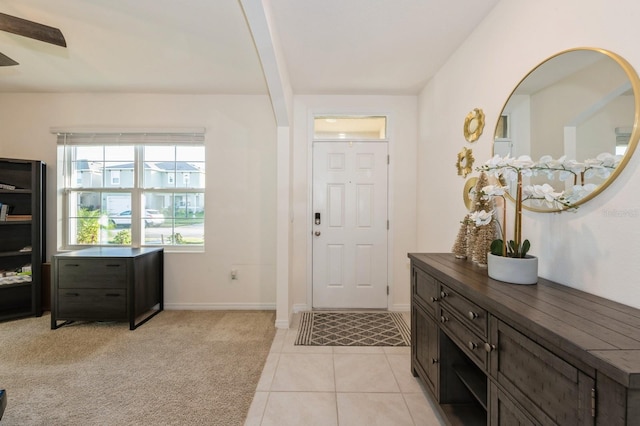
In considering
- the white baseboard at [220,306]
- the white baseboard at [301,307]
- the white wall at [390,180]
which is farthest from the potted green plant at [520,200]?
the white baseboard at [220,306]

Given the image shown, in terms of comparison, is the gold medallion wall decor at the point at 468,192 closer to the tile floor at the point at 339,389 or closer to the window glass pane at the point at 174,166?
the tile floor at the point at 339,389

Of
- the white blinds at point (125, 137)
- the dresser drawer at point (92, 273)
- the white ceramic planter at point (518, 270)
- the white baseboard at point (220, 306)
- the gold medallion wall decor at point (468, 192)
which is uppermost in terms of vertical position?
the white blinds at point (125, 137)

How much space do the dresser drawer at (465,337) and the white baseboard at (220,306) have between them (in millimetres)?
2161

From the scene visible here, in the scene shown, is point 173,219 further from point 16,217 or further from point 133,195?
point 16,217

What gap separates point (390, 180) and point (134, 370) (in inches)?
114

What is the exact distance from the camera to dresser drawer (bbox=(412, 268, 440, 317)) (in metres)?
1.54

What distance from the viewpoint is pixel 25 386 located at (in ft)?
5.87

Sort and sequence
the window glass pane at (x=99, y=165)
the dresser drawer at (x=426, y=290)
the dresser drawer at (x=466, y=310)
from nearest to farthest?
the dresser drawer at (x=466, y=310) → the dresser drawer at (x=426, y=290) → the window glass pane at (x=99, y=165)

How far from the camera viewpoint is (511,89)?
5.14 feet

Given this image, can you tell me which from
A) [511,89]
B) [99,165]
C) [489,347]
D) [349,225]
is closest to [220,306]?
[349,225]

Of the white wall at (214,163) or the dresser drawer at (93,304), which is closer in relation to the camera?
the dresser drawer at (93,304)

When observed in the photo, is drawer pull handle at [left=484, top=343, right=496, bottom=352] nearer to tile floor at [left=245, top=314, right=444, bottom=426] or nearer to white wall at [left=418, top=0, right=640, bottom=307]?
white wall at [left=418, top=0, right=640, bottom=307]

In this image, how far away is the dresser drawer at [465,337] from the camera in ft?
3.69

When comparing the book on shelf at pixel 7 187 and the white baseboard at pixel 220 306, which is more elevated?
the book on shelf at pixel 7 187
